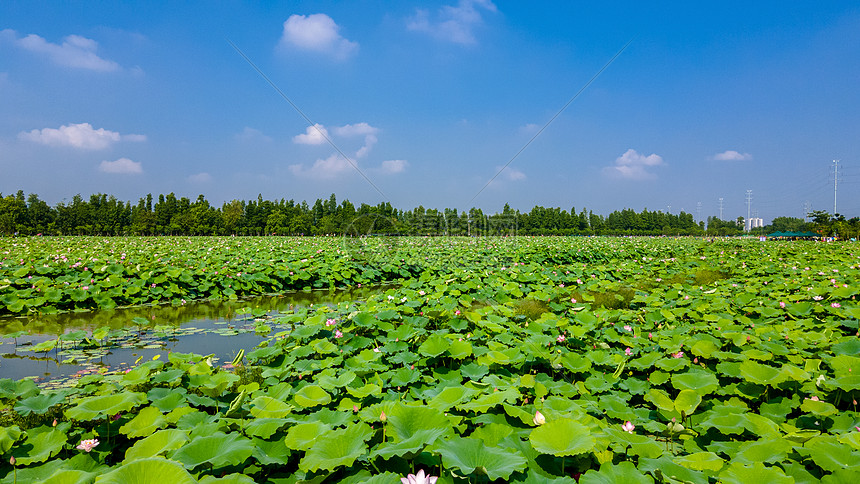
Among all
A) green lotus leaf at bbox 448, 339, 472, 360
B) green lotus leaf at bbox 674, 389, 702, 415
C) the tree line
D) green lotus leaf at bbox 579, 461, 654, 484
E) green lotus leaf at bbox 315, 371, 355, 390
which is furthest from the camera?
the tree line

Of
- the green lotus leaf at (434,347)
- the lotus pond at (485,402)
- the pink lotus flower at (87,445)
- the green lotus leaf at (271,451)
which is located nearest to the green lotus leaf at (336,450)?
the lotus pond at (485,402)

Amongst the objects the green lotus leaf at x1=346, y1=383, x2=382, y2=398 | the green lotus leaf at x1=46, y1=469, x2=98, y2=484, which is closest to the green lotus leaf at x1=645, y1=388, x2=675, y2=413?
the green lotus leaf at x1=346, y1=383, x2=382, y2=398

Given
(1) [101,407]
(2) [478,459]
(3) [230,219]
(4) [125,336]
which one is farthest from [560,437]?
(3) [230,219]

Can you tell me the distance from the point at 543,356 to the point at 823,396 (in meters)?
1.59

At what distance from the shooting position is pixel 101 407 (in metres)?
1.96

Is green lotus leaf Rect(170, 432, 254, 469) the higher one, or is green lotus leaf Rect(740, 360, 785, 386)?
green lotus leaf Rect(170, 432, 254, 469)

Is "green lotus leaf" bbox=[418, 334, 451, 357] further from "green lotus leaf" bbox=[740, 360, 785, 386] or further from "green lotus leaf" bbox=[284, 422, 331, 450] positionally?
"green lotus leaf" bbox=[740, 360, 785, 386]

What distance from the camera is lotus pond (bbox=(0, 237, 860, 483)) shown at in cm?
147

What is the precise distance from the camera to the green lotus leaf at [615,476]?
4.38 feet

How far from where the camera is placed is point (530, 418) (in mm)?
1854

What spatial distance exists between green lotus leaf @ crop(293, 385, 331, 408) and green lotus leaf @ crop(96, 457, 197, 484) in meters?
1.01

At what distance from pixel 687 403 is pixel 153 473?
243 centimetres

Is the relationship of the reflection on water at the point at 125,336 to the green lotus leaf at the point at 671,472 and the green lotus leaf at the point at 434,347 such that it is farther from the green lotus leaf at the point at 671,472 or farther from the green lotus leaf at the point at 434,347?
the green lotus leaf at the point at 671,472

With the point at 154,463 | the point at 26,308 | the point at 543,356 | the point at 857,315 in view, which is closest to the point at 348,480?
the point at 154,463
